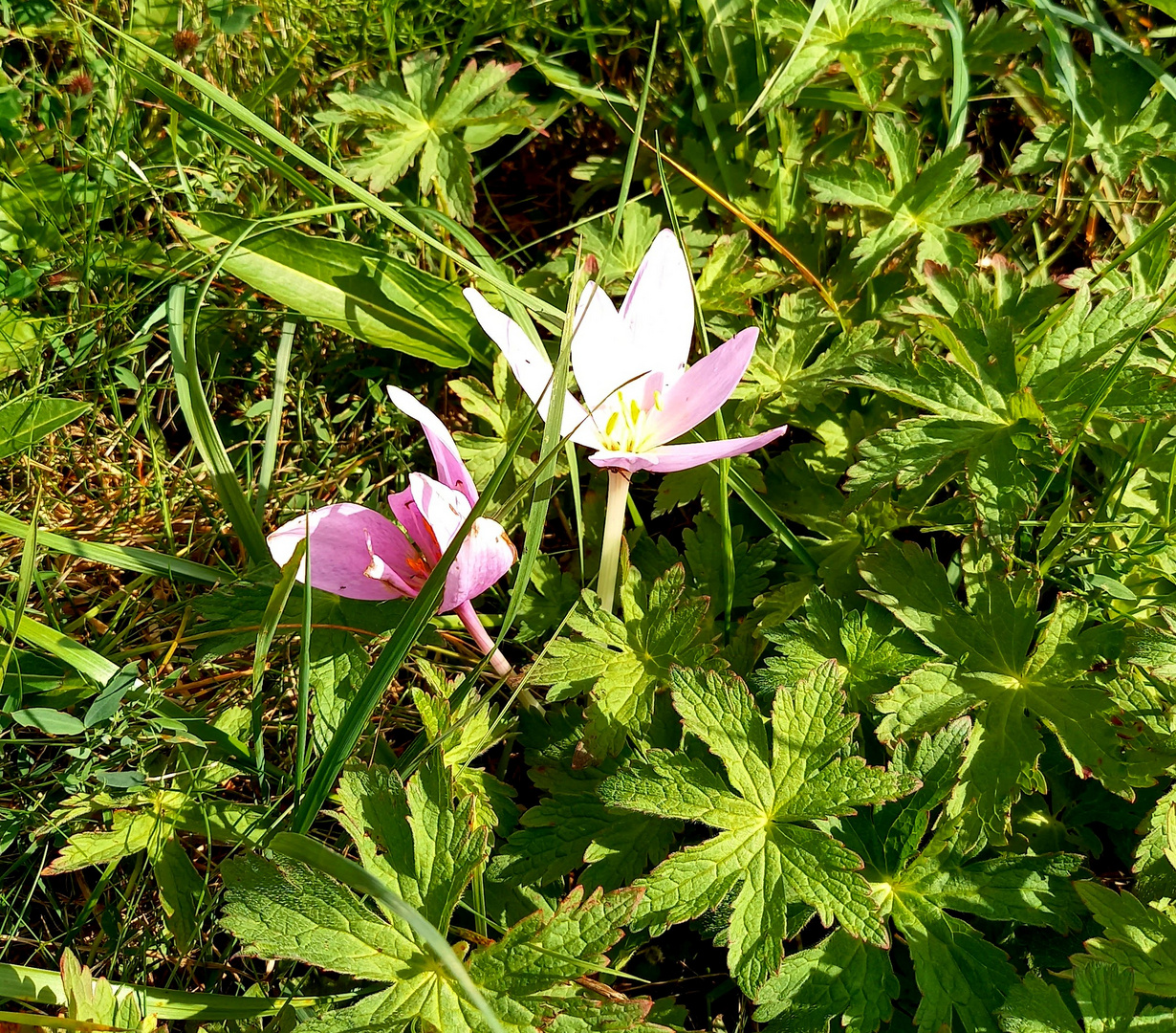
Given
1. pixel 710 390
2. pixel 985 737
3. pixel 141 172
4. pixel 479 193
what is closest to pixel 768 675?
pixel 985 737

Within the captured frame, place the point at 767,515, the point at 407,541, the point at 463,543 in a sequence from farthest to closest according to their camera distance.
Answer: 1. the point at 767,515
2. the point at 407,541
3. the point at 463,543

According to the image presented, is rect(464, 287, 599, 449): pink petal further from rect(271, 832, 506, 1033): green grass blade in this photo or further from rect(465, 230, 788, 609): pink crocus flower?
rect(271, 832, 506, 1033): green grass blade

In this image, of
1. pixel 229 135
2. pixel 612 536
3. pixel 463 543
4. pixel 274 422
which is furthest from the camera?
pixel 274 422

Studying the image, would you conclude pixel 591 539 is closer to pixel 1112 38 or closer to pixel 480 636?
pixel 480 636

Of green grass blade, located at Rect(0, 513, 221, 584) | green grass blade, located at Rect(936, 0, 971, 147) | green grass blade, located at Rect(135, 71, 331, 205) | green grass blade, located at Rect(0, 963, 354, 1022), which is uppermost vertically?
green grass blade, located at Rect(936, 0, 971, 147)

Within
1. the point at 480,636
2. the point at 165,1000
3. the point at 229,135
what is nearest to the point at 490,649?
the point at 480,636

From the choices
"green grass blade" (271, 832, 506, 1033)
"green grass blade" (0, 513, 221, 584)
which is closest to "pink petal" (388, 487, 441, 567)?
"green grass blade" (271, 832, 506, 1033)
